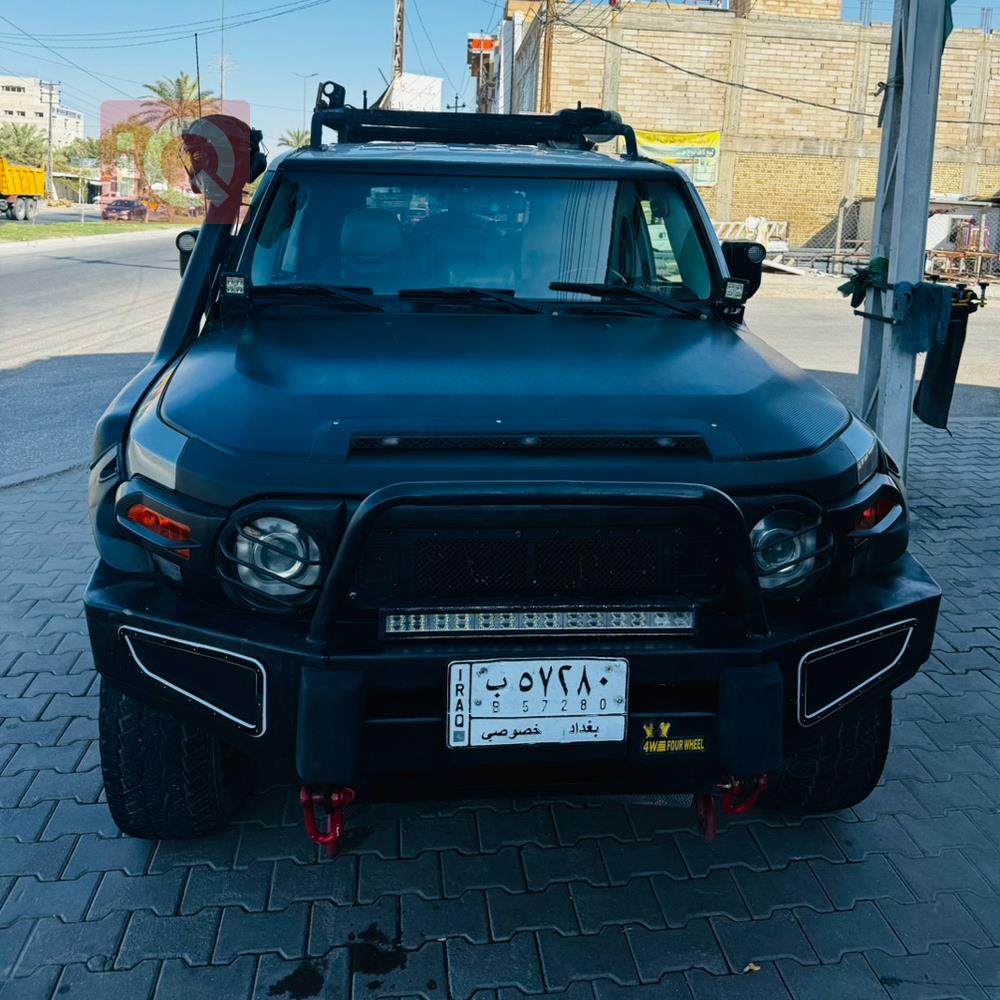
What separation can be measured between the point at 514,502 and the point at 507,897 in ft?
3.92

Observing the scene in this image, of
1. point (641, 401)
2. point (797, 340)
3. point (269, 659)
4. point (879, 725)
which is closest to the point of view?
point (269, 659)

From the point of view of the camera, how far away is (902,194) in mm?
5926

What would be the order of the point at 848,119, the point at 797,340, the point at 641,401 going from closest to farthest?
1. the point at 641,401
2. the point at 797,340
3. the point at 848,119

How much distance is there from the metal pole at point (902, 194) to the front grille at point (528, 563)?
404 cm

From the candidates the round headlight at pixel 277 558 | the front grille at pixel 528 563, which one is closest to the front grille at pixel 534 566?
the front grille at pixel 528 563

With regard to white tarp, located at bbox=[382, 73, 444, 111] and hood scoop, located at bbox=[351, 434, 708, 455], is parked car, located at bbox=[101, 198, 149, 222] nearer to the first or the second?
white tarp, located at bbox=[382, 73, 444, 111]

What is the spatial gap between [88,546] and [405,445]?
3663mm

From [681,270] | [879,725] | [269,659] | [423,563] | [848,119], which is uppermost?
[848,119]

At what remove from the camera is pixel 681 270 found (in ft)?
12.9

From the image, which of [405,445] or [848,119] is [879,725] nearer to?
[405,445]

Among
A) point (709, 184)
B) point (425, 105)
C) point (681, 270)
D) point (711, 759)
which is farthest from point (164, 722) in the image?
point (425, 105)

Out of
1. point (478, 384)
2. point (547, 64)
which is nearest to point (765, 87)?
point (547, 64)

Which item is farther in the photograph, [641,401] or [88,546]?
[88,546]

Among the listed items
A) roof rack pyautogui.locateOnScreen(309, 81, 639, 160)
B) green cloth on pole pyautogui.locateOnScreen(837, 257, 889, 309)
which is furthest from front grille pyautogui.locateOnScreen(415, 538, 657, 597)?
green cloth on pole pyautogui.locateOnScreen(837, 257, 889, 309)
